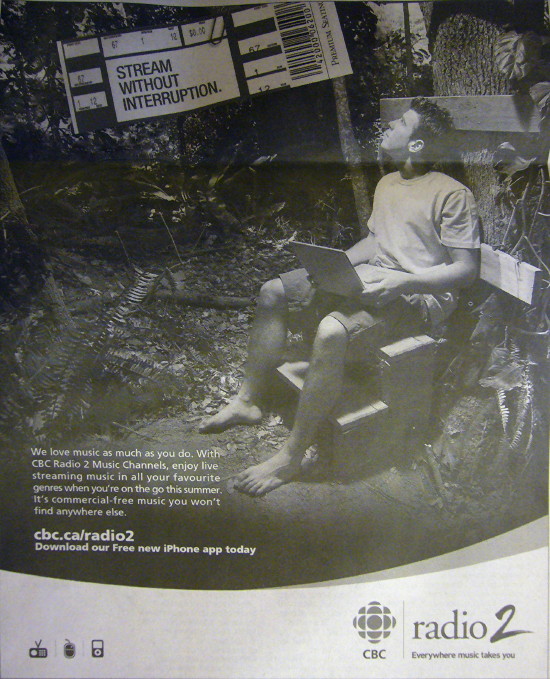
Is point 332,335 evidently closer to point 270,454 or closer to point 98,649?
point 270,454

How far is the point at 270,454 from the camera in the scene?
4.27 ft

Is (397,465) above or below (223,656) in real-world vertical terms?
above

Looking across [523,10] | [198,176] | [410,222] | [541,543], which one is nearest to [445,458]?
[541,543]

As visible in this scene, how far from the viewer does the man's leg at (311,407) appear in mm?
1270

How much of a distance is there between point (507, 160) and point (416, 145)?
196mm

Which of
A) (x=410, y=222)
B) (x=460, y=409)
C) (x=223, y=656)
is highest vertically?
(x=410, y=222)

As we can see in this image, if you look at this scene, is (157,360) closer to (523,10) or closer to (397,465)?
(397,465)

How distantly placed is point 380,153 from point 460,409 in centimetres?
58

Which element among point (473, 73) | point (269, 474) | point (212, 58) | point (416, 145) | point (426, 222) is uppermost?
point (212, 58)

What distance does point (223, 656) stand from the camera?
1283 mm

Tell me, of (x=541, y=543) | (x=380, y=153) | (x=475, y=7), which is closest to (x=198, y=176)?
(x=380, y=153)

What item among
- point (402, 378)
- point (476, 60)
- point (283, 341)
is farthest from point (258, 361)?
point (476, 60)

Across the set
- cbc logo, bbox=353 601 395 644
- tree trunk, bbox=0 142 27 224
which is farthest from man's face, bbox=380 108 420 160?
cbc logo, bbox=353 601 395 644

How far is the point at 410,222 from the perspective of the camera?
1.26 m
